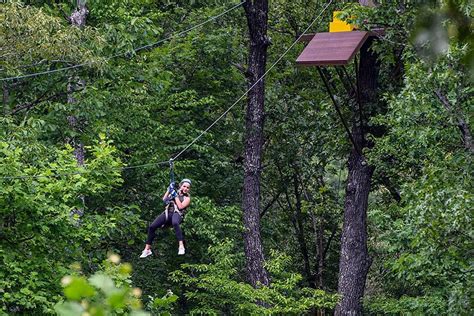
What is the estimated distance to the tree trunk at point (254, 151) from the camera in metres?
13.1

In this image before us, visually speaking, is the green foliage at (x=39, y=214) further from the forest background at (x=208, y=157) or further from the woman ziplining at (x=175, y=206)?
Result: the woman ziplining at (x=175, y=206)

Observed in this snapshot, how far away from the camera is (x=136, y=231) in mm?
11922

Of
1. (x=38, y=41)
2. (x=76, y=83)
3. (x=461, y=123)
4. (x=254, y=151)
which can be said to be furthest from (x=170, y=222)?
(x=461, y=123)

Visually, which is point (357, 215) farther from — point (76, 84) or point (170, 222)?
point (76, 84)

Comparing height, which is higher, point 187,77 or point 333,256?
point 187,77

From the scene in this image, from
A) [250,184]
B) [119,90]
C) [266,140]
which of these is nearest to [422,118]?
[250,184]

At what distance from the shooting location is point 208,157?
49.1ft

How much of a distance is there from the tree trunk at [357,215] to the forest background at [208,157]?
0.24 meters

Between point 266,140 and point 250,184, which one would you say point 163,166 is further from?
point 266,140

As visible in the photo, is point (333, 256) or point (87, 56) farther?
point (333, 256)

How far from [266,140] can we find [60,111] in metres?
6.50

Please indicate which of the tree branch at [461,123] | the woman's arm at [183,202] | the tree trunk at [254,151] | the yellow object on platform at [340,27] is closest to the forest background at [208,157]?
the tree branch at [461,123]

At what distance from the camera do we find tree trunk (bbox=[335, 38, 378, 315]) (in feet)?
45.1

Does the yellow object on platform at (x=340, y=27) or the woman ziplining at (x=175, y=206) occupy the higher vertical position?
the yellow object on platform at (x=340, y=27)
